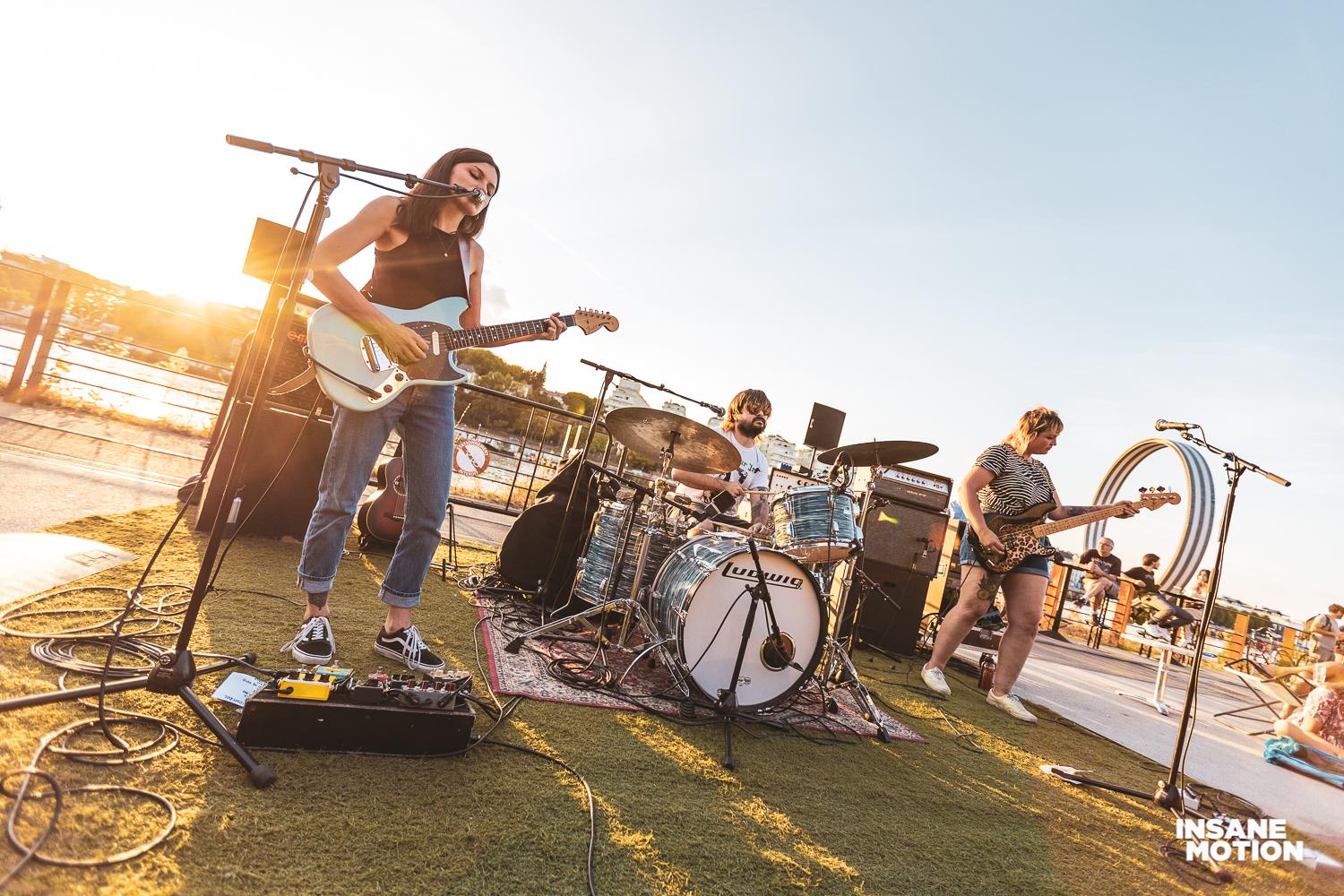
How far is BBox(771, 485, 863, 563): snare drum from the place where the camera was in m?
3.46

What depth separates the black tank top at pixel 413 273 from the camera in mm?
2564

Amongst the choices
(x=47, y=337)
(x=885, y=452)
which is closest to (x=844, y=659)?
(x=885, y=452)

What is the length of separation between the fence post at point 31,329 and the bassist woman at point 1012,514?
877 cm

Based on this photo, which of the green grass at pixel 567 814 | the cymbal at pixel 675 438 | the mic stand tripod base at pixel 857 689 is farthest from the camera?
the mic stand tripod base at pixel 857 689

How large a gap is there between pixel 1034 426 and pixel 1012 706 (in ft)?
6.59

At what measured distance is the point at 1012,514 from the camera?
4.34m

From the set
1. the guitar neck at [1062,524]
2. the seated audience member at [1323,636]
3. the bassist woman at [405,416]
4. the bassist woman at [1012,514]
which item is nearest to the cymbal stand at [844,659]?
the bassist woman at [1012,514]

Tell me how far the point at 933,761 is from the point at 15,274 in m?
9.03

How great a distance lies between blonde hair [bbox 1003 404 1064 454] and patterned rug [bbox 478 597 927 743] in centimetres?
214

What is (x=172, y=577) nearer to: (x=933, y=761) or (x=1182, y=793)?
(x=933, y=761)

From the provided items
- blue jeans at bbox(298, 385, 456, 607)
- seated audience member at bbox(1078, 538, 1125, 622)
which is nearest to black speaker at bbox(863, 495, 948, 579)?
blue jeans at bbox(298, 385, 456, 607)

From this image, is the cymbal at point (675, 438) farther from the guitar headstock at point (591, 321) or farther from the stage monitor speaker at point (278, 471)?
the stage monitor speaker at point (278, 471)

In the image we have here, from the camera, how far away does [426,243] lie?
103 inches

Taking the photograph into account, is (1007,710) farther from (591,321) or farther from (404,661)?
(404,661)
